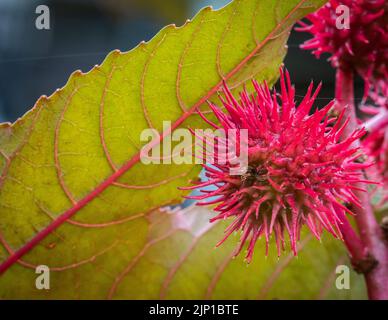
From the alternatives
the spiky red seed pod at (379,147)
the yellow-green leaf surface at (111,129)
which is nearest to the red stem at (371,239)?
the spiky red seed pod at (379,147)

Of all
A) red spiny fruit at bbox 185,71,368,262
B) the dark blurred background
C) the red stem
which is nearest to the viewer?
red spiny fruit at bbox 185,71,368,262

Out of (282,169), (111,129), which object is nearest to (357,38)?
(282,169)

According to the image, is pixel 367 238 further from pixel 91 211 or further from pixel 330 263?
pixel 91 211

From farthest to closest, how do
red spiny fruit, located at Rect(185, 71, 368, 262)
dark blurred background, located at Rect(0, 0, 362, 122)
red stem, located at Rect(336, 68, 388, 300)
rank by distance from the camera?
dark blurred background, located at Rect(0, 0, 362, 122) < red stem, located at Rect(336, 68, 388, 300) < red spiny fruit, located at Rect(185, 71, 368, 262)

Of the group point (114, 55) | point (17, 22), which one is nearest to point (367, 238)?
point (114, 55)

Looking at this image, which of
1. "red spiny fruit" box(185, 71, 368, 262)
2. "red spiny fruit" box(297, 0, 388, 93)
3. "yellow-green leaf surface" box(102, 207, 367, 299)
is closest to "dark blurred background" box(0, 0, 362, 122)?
"red spiny fruit" box(297, 0, 388, 93)

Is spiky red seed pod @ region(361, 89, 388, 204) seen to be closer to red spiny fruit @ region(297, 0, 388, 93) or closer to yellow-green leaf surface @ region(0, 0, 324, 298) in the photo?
red spiny fruit @ region(297, 0, 388, 93)

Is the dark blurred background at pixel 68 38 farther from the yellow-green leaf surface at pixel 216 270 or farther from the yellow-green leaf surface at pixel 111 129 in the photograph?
the yellow-green leaf surface at pixel 216 270
